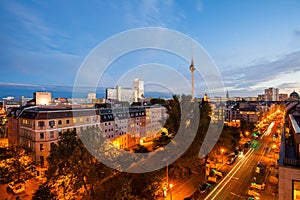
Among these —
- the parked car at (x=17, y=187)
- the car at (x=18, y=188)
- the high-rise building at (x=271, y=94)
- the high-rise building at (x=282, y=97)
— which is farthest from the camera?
the high-rise building at (x=282, y=97)

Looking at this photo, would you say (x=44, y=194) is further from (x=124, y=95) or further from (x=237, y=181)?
(x=124, y=95)

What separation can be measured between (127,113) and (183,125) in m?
16.8

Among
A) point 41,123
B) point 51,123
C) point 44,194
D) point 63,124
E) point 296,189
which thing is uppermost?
point 41,123

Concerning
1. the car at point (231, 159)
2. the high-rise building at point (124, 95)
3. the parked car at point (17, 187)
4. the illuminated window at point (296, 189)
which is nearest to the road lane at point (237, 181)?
the car at point (231, 159)

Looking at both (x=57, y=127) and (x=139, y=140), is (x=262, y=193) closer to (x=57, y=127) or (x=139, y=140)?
(x=139, y=140)

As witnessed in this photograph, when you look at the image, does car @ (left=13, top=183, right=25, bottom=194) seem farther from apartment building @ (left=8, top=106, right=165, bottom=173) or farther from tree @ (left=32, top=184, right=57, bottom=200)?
tree @ (left=32, top=184, right=57, bottom=200)

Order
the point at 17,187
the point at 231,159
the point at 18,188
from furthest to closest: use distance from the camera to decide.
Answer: the point at 231,159 → the point at 18,188 → the point at 17,187

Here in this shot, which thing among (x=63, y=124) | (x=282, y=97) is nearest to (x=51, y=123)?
(x=63, y=124)

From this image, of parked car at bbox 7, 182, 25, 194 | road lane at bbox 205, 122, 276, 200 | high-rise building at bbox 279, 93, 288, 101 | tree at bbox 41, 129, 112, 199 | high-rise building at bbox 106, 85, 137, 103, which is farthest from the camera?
high-rise building at bbox 279, 93, 288, 101

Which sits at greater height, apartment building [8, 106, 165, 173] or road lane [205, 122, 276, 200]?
apartment building [8, 106, 165, 173]

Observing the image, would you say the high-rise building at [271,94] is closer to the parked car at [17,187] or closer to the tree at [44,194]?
the parked car at [17,187]

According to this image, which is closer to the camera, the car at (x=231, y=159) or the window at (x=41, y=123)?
the window at (x=41, y=123)

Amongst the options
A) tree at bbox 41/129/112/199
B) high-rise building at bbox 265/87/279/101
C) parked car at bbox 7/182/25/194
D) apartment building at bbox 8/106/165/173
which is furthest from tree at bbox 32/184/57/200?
high-rise building at bbox 265/87/279/101

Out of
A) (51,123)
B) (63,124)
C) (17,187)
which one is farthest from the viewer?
(63,124)
